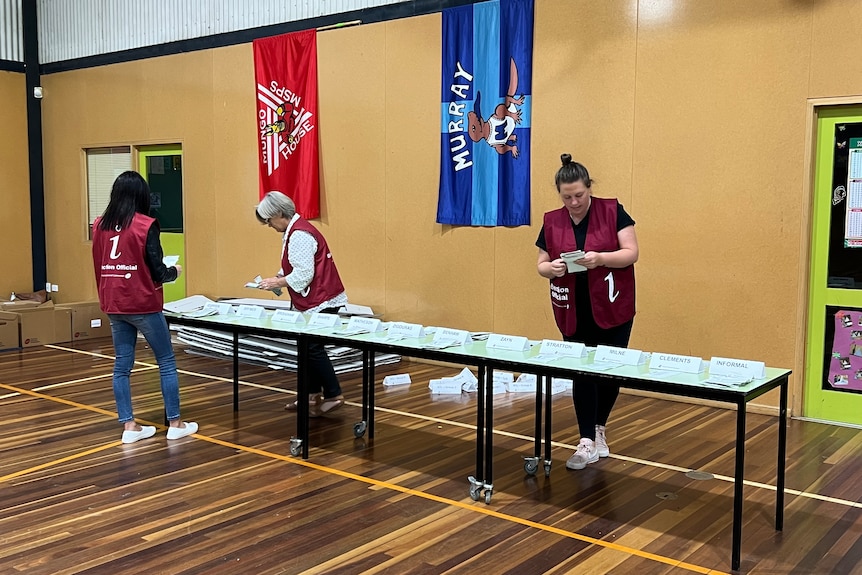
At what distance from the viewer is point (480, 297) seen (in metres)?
6.72

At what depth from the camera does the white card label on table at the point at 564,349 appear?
3.51 metres

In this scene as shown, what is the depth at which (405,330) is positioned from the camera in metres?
4.09

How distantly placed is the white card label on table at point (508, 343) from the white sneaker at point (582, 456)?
2.27ft

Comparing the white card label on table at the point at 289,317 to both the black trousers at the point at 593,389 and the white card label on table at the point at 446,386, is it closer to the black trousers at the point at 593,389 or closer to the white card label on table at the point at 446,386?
the black trousers at the point at 593,389

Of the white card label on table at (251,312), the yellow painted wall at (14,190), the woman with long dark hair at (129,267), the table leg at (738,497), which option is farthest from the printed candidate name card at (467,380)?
Result: the yellow painted wall at (14,190)

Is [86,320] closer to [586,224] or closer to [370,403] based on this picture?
[370,403]

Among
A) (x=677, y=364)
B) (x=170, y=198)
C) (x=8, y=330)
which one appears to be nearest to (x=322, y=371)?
(x=677, y=364)

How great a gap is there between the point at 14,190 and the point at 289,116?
175 inches

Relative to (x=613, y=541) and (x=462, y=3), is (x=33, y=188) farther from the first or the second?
(x=613, y=541)

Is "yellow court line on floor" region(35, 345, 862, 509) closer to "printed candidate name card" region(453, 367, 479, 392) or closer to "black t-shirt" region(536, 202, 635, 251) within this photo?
"printed candidate name card" region(453, 367, 479, 392)

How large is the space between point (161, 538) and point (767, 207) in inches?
161

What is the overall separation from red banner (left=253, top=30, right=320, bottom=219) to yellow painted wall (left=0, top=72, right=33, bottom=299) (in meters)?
4.00

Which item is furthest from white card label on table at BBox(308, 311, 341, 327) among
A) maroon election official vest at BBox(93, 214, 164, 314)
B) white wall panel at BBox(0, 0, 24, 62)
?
white wall panel at BBox(0, 0, 24, 62)

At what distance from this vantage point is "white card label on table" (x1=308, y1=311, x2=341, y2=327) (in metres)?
4.38
